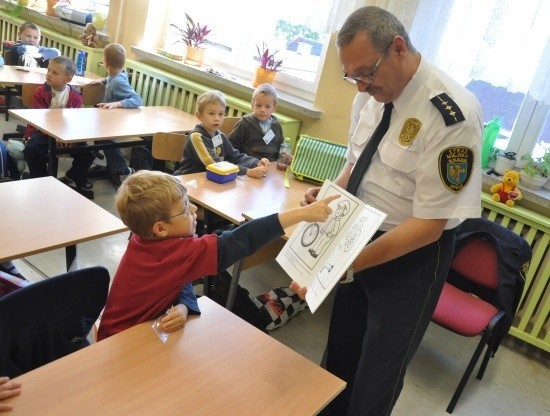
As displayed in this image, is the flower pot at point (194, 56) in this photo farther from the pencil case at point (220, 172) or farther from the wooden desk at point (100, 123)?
the pencil case at point (220, 172)

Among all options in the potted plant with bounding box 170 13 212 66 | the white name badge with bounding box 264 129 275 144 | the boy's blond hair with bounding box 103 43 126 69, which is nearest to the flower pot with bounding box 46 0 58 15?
the potted plant with bounding box 170 13 212 66

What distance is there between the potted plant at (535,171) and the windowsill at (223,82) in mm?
1447

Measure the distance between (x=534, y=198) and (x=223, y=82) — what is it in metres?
2.58

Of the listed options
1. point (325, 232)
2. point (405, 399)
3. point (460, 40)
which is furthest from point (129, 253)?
point (460, 40)

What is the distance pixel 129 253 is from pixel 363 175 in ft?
2.50

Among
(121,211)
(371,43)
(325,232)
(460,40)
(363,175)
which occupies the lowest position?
(121,211)

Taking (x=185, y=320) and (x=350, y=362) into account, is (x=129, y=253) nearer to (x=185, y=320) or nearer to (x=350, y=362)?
(x=185, y=320)

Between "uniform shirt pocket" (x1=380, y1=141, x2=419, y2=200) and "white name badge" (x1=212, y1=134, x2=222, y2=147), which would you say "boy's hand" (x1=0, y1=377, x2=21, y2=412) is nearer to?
"uniform shirt pocket" (x1=380, y1=141, x2=419, y2=200)

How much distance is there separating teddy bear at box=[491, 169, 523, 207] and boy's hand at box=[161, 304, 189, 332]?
7.39 feet

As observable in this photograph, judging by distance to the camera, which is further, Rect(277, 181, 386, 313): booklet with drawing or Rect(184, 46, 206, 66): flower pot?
Rect(184, 46, 206, 66): flower pot

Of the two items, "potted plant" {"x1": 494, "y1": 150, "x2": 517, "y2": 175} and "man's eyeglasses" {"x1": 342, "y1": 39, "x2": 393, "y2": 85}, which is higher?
"man's eyeglasses" {"x1": 342, "y1": 39, "x2": 393, "y2": 85}

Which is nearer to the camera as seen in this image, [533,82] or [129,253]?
[129,253]

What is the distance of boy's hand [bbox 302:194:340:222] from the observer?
1418mm

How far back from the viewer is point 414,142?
1417 mm
